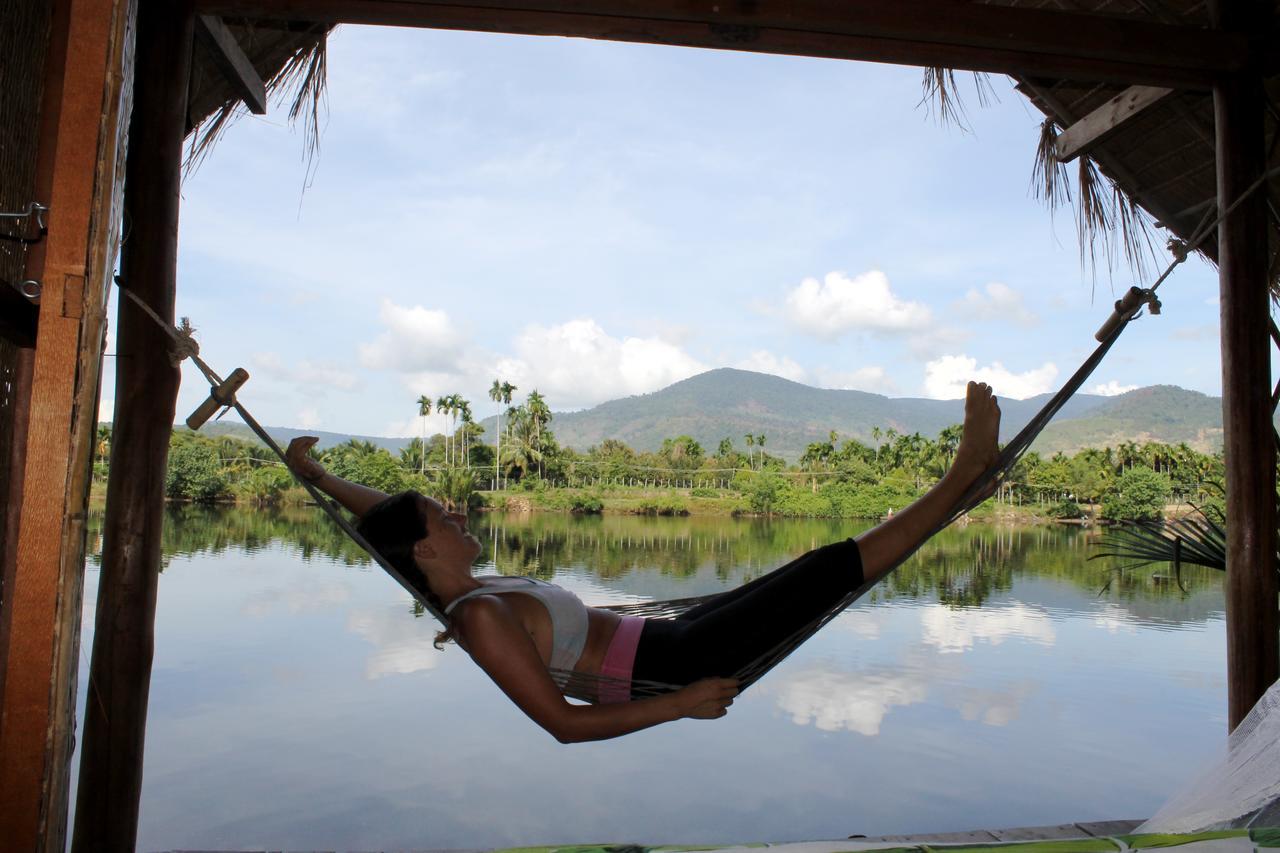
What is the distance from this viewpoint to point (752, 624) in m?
1.48

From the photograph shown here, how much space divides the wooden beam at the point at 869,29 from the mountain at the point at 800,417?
283 ft

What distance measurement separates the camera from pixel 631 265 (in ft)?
299

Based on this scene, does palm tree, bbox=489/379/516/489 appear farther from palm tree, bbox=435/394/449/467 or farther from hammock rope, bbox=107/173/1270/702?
hammock rope, bbox=107/173/1270/702

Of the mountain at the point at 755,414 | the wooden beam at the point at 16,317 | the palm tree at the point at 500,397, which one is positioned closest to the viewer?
the wooden beam at the point at 16,317

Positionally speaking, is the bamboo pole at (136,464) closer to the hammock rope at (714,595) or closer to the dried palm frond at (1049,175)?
the hammock rope at (714,595)

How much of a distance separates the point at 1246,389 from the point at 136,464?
2.08 meters

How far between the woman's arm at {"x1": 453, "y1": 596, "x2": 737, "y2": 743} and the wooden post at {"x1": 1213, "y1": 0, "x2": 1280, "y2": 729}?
119 centimetres

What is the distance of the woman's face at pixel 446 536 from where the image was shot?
1.47 m

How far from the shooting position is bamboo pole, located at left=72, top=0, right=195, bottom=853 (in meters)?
1.58

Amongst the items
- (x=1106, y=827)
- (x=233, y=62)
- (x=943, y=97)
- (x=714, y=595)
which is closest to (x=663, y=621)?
(x=714, y=595)

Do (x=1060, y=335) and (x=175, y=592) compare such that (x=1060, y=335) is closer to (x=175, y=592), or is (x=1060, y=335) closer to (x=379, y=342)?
(x=379, y=342)

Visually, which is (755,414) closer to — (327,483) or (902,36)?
(902,36)

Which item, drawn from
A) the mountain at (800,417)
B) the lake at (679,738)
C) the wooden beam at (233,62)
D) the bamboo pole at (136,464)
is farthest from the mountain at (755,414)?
the bamboo pole at (136,464)

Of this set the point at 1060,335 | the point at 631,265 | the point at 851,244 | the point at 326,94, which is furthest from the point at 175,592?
the point at 1060,335
